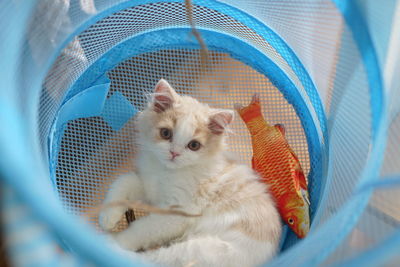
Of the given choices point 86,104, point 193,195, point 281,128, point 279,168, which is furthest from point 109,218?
point 281,128

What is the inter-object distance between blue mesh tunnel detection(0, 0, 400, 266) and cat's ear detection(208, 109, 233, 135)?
1.42 feet

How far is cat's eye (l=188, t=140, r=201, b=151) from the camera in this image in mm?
1466

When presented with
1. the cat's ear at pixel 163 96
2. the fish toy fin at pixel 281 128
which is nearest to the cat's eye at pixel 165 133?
the cat's ear at pixel 163 96

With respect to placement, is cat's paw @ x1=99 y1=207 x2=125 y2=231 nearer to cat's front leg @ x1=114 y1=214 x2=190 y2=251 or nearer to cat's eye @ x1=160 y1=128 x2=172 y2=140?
cat's front leg @ x1=114 y1=214 x2=190 y2=251

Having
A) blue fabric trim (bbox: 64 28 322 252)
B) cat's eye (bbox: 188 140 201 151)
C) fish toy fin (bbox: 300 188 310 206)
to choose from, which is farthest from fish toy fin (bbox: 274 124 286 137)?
cat's eye (bbox: 188 140 201 151)

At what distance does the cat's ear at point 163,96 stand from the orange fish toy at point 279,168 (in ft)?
1.89

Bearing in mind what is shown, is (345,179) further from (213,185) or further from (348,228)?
(213,185)

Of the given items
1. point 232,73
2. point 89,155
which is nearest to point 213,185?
point 89,155

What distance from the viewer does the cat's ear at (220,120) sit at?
4.73 feet

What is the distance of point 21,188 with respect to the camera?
1.90 feet

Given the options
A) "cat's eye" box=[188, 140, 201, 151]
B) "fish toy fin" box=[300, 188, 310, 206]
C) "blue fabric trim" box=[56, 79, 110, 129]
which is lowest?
"fish toy fin" box=[300, 188, 310, 206]

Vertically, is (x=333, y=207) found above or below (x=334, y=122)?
below

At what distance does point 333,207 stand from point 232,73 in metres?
1.04

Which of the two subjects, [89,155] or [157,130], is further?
[89,155]
